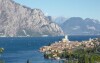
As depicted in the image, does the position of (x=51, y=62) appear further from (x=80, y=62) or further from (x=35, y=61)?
(x=80, y=62)

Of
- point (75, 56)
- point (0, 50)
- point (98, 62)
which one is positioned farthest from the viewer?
point (75, 56)

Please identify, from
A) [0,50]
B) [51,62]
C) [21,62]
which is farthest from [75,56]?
[0,50]

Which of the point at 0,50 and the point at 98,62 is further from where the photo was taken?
the point at 98,62

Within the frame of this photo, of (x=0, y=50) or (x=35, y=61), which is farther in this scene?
(x=35, y=61)

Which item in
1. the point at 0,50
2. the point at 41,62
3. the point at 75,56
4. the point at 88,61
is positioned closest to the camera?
the point at 0,50

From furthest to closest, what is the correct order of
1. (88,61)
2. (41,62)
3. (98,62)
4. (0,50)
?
(41,62) → (98,62) → (88,61) → (0,50)

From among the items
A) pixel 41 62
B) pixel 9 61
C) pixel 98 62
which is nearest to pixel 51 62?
pixel 41 62

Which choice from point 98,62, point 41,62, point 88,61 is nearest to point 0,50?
point 88,61

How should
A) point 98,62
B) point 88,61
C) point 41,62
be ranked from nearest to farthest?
point 88,61 < point 98,62 < point 41,62

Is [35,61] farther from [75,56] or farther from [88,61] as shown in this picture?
[88,61]
